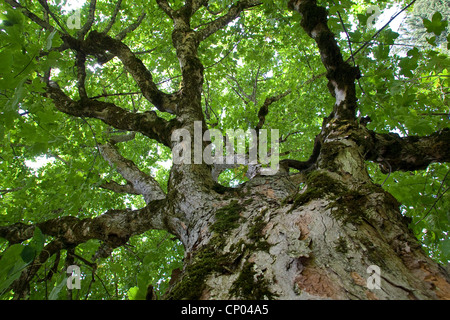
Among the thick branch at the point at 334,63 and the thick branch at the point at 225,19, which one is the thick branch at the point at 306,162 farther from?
the thick branch at the point at 225,19

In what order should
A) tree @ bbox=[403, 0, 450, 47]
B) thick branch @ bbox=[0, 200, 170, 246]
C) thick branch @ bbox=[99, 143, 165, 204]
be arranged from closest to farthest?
thick branch @ bbox=[0, 200, 170, 246]
thick branch @ bbox=[99, 143, 165, 204]
tree @ bbox=[403, 0, 450, 47]

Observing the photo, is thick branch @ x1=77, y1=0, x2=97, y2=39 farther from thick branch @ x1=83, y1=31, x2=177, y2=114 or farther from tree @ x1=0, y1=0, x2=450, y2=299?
thick branch @ x1=83, y1=31, x2=177, y2=114

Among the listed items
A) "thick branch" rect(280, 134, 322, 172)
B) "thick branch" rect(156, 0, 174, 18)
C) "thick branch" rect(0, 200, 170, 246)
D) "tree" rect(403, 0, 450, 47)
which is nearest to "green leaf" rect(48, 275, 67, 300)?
"thick branch" rect(0, 200, 170, 246)

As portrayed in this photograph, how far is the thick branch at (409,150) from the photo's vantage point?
2.38m

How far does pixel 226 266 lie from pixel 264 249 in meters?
0.22

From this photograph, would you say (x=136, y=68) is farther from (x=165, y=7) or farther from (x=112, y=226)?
(x=112, y=226)

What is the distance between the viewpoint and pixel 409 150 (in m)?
2.50

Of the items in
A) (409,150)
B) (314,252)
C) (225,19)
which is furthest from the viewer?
(225,19)

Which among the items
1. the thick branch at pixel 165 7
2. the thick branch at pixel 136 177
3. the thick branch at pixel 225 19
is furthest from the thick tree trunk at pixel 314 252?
the thick branch at pixel 165 7

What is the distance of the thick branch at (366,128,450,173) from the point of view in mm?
2379

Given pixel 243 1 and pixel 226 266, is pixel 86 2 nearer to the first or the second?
pixel 243 1

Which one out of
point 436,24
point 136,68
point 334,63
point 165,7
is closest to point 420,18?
point 165,7

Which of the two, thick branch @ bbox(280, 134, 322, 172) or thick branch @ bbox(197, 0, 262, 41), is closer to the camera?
thick branch @ bbox(280, 134, 322, 172)
